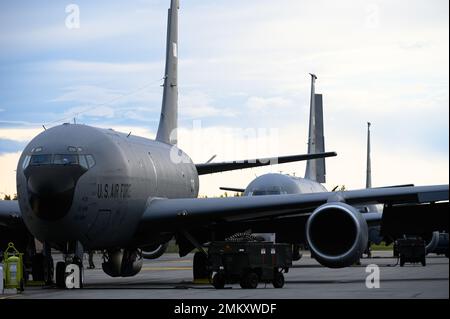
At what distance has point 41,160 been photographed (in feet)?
91.9

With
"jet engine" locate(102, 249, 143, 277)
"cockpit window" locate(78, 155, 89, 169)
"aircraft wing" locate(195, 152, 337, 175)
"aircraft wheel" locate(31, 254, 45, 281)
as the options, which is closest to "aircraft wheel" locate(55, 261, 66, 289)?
"cockpit window" locate(78, 155, 89, 169)

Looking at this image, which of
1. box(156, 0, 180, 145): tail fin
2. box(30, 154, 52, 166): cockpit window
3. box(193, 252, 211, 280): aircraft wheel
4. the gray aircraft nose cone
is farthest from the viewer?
box(156, 0, 180, 145): tail fin

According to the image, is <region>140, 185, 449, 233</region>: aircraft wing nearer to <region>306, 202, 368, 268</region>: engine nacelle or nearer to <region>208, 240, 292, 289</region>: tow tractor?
<region>306, 202, 368, 268</region>: engine nacelle

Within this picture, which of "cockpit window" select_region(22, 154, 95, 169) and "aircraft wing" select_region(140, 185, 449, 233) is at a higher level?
"cockpit window" select_region(22, 154, 95, 169)

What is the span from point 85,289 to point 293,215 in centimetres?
897

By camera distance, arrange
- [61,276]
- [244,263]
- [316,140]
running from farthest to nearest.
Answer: [316,140] → [61,276] → [244,263]

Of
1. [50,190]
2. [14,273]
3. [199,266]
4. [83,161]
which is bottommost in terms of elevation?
[199,266]

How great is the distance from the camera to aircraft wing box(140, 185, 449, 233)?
29.6 m

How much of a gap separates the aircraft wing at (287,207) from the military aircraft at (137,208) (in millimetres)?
32

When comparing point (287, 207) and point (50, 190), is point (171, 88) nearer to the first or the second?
point (287, 207)

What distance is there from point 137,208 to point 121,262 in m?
3.78

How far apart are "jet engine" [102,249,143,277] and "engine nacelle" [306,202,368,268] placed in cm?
723

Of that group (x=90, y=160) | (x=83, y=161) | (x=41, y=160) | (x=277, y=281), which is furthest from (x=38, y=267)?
(x=277, y=281)
